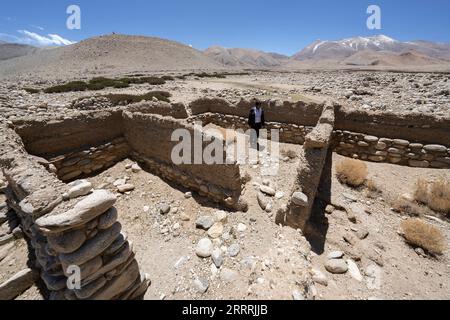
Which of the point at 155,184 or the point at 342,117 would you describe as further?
the point at 342,117

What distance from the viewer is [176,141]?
564cm

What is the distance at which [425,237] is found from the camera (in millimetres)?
4316

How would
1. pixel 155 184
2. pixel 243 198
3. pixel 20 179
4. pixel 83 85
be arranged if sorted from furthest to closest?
pixel 83 85, pixel 155 184, pixel 243 198, pixel 20 179

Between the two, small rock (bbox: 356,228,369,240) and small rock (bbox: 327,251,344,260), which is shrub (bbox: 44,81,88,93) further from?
small rock (bbox: 356,228,369,240)

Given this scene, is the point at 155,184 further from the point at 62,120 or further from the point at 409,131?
the point at 409,131

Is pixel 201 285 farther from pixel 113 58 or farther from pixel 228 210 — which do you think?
pixel 113 58

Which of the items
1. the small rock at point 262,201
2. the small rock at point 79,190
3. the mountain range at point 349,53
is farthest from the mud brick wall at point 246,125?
the mountain range at point 349,53

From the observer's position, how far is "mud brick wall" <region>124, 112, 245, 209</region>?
4.98 metres

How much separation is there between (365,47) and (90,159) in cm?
18551

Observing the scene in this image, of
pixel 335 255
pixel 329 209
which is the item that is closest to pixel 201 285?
pixel 335 255

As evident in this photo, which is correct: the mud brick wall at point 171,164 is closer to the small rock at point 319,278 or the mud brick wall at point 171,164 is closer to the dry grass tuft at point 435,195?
the small rock at point 319,278

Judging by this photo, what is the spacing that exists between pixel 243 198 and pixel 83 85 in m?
20.0
